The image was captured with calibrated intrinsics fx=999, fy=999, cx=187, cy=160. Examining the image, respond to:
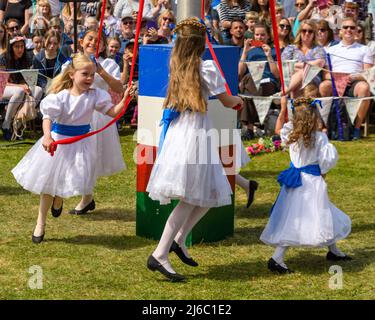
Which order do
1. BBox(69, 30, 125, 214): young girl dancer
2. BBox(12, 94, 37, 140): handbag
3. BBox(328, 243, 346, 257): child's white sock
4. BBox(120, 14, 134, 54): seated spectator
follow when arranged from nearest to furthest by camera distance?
1. BBox(328, 243, 346, 257): child's white sock
2. BBox(69, 30, 125, 214): young girl dancer
3. BBox(12, 94, 37, 140): handbag
4. BBox(120, 14, 134, 54): seated spectator

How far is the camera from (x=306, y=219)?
7629 millimetres

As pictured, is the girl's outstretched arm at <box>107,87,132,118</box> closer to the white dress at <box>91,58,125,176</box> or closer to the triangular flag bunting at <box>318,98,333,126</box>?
the white dress at <box>91,58,125,176</box>

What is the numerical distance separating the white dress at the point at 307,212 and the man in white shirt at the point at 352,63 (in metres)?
5.59

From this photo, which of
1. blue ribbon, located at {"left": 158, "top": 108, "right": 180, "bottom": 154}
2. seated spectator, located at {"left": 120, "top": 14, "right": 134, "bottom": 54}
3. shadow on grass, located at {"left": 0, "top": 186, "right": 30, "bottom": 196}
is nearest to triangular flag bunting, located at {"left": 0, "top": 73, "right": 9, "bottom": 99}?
seated spectator, located at {"left": 120, "top": 14, "right": 134, "bottom": 54}

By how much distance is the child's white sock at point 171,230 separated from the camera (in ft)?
24.0

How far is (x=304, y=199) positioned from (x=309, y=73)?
18.6 feet

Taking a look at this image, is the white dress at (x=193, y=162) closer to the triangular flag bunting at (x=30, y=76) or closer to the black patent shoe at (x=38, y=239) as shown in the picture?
the black patent shoe at (x=38, y=239)

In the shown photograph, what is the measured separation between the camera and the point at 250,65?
44.7ft

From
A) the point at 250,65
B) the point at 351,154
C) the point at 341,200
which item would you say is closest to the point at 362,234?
the point at 341,200

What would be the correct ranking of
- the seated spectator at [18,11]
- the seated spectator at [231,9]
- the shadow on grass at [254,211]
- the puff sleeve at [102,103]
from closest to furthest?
the puff sleeve at [102,103] < the shadow on grass at [254,211] < the seated spectator at [231,9] < the seated spectator at [18,11]

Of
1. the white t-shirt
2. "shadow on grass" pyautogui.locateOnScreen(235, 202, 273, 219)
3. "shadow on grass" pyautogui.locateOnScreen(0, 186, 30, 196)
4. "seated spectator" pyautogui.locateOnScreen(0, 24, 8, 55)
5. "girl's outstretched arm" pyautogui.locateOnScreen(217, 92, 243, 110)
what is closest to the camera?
"girl's outstretched arm" pyautogui.locateOnScreen(217, 92, 243, 110)

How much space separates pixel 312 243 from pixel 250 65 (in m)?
6.39

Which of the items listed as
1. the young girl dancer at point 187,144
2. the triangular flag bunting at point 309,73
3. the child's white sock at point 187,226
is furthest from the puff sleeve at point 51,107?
the triangular flag bunting at point 309,73

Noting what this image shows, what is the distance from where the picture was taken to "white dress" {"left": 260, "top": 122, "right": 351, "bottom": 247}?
24.8 ft
